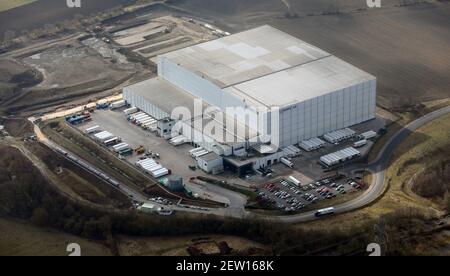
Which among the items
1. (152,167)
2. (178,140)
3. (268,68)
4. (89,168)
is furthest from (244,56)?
(89,168)

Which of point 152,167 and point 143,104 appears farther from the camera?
point 143,104

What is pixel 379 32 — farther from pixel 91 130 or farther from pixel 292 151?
pixel 91 130

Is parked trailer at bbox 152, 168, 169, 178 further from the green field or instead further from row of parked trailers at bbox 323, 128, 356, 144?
the green field

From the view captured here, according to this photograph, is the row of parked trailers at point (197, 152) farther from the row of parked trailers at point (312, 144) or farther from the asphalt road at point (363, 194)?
the row of parked trailers at point (312, 144)

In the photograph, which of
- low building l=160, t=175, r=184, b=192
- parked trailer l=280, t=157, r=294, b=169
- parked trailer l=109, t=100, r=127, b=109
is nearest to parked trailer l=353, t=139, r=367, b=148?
parked trailer l=280, t=157, r=294, b=169

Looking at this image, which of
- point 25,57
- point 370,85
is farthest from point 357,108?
point 25,57

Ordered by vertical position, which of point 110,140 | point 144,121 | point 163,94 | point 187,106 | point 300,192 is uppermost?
point 163,94
